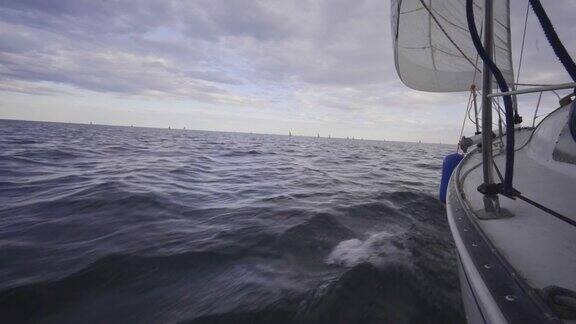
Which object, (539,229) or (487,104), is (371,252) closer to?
(539,229)

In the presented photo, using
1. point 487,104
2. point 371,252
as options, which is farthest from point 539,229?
point 371,252

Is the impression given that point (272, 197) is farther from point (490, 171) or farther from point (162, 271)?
point (490, 171)

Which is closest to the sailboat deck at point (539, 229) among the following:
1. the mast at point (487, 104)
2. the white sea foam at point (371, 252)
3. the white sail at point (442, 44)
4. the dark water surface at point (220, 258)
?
the mast at point (487, 104)

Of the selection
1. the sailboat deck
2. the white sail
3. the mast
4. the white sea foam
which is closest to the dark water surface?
the white sea foam

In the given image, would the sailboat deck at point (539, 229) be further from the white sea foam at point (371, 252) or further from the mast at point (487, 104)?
the white sea foam at point (371, 252)

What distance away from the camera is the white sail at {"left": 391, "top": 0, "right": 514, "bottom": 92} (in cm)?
527

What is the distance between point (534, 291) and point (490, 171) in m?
1.10

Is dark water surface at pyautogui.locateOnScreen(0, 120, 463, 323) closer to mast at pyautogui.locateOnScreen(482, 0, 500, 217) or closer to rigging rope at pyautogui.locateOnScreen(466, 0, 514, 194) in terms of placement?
mast at pyautogui.locateOnScreen(482, 0, 500, 217)

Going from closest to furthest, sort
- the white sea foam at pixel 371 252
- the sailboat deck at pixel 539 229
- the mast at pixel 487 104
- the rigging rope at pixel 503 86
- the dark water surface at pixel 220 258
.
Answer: the sailboat deck at pixel 539 229
the rigging rope at pixel 503 86
the mast at pixel 487 104
the dark water surface at pixel 220 258
the white sea foam at pixel 371 252

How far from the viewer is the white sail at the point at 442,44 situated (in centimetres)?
527

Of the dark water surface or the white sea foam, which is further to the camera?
the white sea foam

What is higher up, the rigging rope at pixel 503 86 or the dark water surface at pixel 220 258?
the rigging rope at pixel 503 86

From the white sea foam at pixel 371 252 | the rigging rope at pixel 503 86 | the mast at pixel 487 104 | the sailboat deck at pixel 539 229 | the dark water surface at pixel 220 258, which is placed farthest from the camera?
the white sea foam at pixel 371 252

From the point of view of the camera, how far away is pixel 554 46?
1.37 metres
